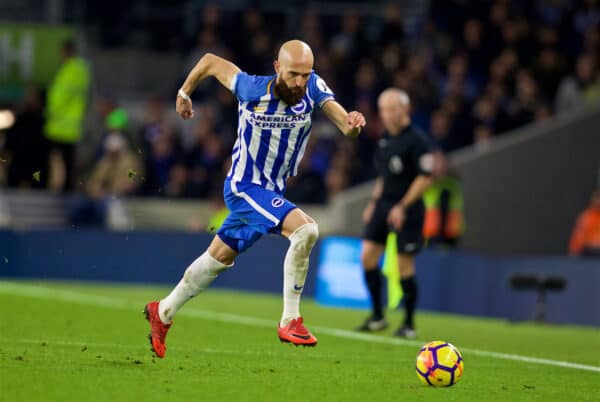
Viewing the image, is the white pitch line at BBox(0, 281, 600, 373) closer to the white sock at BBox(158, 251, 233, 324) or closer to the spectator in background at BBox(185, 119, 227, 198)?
the white sock at BBox(158, 251, 233, 324)

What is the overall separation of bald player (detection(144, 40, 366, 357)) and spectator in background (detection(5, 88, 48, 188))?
1180 cm

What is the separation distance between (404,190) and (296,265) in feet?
12.9

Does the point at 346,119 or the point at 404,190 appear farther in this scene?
the point at 404,190

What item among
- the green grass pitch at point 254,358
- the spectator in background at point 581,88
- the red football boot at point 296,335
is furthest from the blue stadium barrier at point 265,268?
the red football boot at point 296,335

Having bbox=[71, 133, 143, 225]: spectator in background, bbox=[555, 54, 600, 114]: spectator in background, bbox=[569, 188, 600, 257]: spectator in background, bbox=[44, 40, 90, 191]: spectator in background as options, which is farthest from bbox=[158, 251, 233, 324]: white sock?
bbox=[555, 54, 600, 114]: spectator in background

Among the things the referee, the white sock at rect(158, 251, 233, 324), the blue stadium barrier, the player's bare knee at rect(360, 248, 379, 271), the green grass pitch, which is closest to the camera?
Answer: the green grass pitch

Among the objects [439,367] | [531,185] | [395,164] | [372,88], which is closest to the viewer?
[439,367]

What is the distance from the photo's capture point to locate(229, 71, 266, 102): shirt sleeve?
9.30 metres

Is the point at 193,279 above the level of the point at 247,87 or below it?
below

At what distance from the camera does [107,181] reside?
21.5 m

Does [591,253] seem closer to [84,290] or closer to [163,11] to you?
[84,290]

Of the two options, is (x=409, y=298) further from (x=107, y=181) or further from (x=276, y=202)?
(x=107, y=181)

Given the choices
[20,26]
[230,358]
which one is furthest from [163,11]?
[230,358]

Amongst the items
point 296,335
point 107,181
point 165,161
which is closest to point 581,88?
point 165,161
